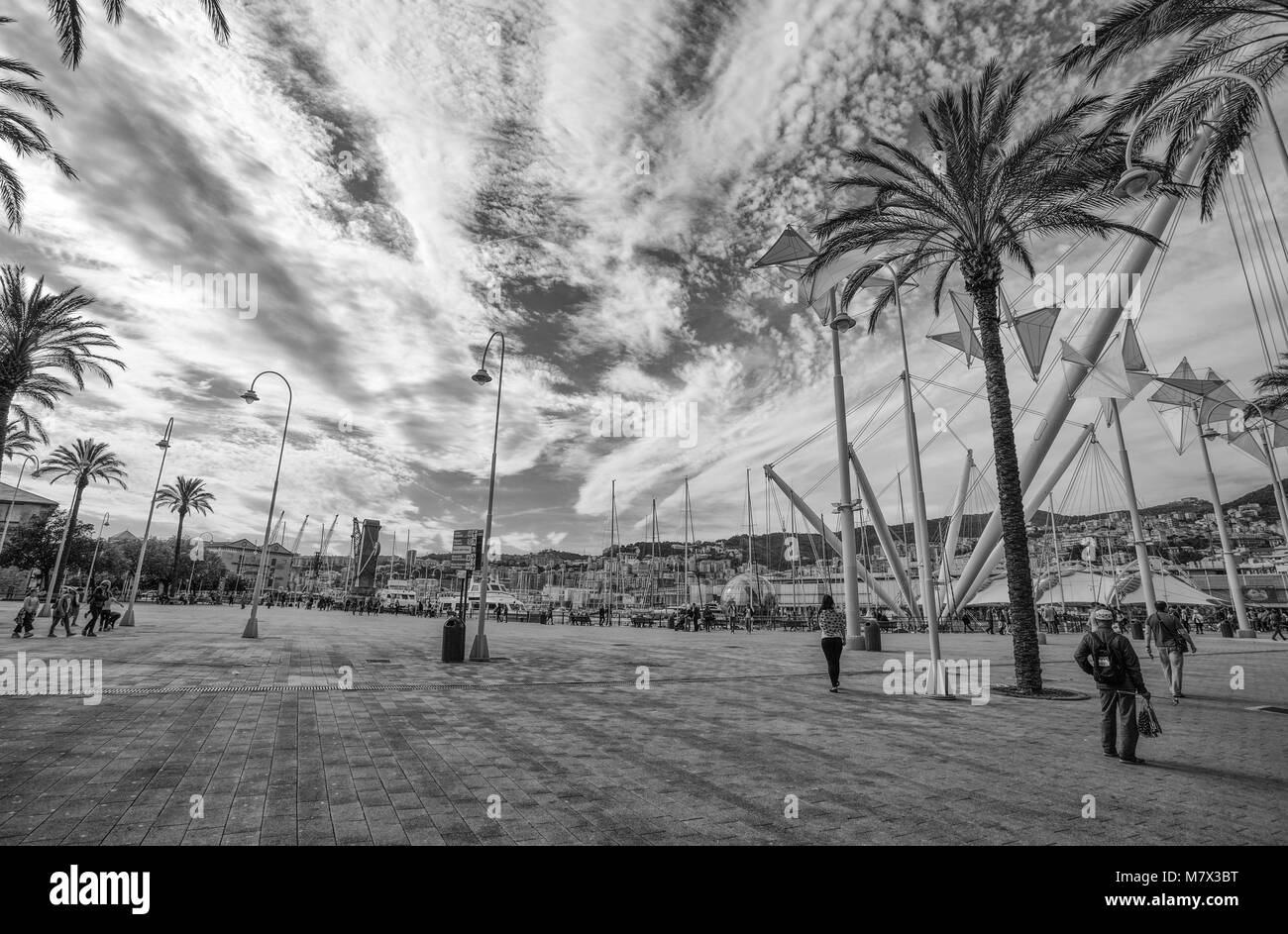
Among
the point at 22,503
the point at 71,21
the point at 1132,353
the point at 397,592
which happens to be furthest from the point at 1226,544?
the point at 22,503

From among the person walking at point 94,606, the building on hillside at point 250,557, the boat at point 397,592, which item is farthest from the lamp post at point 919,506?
the building on hillside at point 250,557

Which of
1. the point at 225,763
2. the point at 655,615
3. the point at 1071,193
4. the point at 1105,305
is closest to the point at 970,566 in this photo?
the point at 1105,305

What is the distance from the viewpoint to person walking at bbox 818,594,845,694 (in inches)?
434

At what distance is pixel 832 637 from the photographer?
36.5 ft

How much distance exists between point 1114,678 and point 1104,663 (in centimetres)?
20

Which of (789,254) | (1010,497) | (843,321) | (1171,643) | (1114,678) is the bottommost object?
(1114,678)

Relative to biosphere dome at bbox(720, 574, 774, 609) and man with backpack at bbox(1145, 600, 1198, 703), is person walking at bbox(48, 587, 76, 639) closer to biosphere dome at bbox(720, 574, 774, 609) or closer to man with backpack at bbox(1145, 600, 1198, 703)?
man with backpack at bbox(1145, 600, 1198, 703)

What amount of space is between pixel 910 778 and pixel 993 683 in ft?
28.4

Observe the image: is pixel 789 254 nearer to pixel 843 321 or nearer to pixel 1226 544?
pixel 843 321

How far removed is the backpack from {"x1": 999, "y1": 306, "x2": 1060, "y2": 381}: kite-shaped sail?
17878 millimetres

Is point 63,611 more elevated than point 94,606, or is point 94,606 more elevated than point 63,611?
point 94,606

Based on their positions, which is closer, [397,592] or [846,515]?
[846,515]

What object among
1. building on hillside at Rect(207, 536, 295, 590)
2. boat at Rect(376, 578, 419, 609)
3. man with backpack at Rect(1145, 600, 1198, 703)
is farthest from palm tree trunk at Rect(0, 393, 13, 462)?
building on hillside at Rect(207, 536, 295, 590)
